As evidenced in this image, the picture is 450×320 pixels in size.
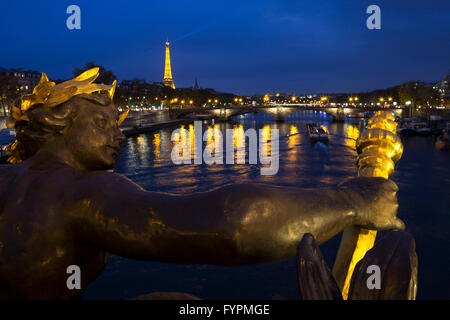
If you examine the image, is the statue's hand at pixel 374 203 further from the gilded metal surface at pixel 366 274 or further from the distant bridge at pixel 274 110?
the distant bridge at pixel 274 110

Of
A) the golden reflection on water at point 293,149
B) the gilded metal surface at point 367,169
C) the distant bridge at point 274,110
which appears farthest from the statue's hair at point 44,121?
the distant bridge at point 274,110

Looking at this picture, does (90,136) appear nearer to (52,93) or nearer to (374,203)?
(52,93)

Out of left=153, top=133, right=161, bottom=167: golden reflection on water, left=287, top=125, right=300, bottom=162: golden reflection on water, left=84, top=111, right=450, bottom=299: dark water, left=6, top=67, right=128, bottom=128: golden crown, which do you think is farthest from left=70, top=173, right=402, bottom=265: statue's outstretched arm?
left=287, top=125, right=300, bottom=162: golden reflection on water

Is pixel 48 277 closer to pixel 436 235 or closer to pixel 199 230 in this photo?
pixel 199 230

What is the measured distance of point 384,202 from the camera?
1121mm

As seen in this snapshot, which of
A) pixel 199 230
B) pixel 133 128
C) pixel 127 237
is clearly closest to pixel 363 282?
pixel 199 230

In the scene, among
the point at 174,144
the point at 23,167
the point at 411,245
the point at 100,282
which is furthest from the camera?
the point at 174,144

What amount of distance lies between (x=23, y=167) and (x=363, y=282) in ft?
3.48

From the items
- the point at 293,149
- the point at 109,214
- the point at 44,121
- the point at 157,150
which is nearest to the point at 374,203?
the point at 109,214

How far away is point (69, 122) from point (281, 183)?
2144 cm

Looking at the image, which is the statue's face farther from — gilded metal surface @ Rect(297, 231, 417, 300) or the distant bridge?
the distant bridge

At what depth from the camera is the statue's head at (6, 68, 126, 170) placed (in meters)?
1.28

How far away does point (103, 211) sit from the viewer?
3.38 feet

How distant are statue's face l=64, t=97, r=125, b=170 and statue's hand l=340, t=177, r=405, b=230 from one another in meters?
0.79
